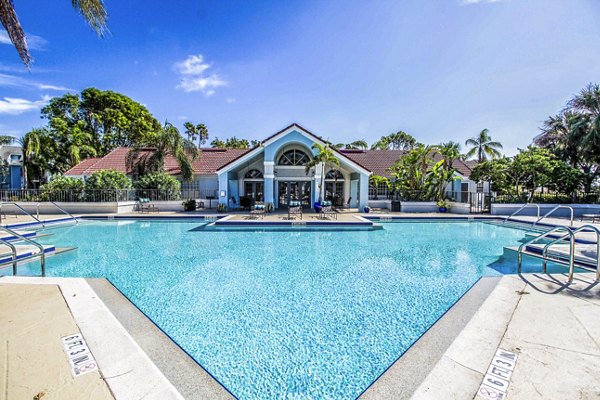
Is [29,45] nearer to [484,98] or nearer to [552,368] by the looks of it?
[552,368]

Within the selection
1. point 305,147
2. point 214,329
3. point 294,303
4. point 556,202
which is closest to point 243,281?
point 294,303

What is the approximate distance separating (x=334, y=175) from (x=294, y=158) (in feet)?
13.4

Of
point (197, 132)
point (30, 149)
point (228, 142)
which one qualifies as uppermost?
point (197, 132)

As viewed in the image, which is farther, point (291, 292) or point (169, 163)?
point (169, 163)

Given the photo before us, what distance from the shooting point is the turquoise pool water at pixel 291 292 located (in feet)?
11.9

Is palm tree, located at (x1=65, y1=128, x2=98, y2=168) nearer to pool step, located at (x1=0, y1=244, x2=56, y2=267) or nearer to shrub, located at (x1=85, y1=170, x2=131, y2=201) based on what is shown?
shrub, located at (x1=85, y1=170, x2=131, y2=201)

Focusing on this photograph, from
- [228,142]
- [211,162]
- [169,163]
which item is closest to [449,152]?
[211,162]

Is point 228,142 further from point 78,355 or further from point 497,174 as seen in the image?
point 78,355

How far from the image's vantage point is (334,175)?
23.9m

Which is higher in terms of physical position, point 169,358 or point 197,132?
point 197,132

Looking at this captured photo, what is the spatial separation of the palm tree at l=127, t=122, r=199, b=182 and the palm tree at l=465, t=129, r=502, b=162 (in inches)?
1216

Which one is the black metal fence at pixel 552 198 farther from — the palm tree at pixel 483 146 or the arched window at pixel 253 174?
the arched window at pixel 253 174

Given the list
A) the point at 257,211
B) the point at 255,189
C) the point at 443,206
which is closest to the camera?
the point at 257,211

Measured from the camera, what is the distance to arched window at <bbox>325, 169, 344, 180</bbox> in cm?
2392
